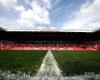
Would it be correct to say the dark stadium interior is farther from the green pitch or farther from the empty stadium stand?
the green pitch

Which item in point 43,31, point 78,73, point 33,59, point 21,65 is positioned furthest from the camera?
point 43,31

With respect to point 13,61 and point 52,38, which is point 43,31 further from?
point 13,61

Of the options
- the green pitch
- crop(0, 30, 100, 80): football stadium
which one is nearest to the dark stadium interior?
crop(0, 30, 100, 80): football stadium

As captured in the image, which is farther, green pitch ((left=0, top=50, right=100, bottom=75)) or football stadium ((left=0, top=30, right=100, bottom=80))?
green pitch ((left=0, top=50, right=100, bottom=75))

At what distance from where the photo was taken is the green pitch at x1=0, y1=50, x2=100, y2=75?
741 inches

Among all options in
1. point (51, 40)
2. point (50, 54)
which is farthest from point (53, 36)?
point (50, 54)

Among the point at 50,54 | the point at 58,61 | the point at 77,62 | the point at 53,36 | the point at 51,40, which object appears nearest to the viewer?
the point at 77,62

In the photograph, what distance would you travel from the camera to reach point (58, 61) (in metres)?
21.5

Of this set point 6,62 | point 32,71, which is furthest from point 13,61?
point 32,71

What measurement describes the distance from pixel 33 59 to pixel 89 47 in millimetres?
8757

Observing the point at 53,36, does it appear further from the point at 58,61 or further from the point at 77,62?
the point at 77,62

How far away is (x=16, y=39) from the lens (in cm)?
2814

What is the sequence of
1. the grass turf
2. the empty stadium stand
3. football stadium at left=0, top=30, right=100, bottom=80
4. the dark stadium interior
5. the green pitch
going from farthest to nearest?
the dark stadium interior
the empty stadium stand
the grass turf
the green pitch
football stadium at left=0, top=30, right=100, bottom=80

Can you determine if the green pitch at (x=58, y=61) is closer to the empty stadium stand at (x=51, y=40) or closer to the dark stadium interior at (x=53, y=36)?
the empty stadium stand at (x=51, y=40)
